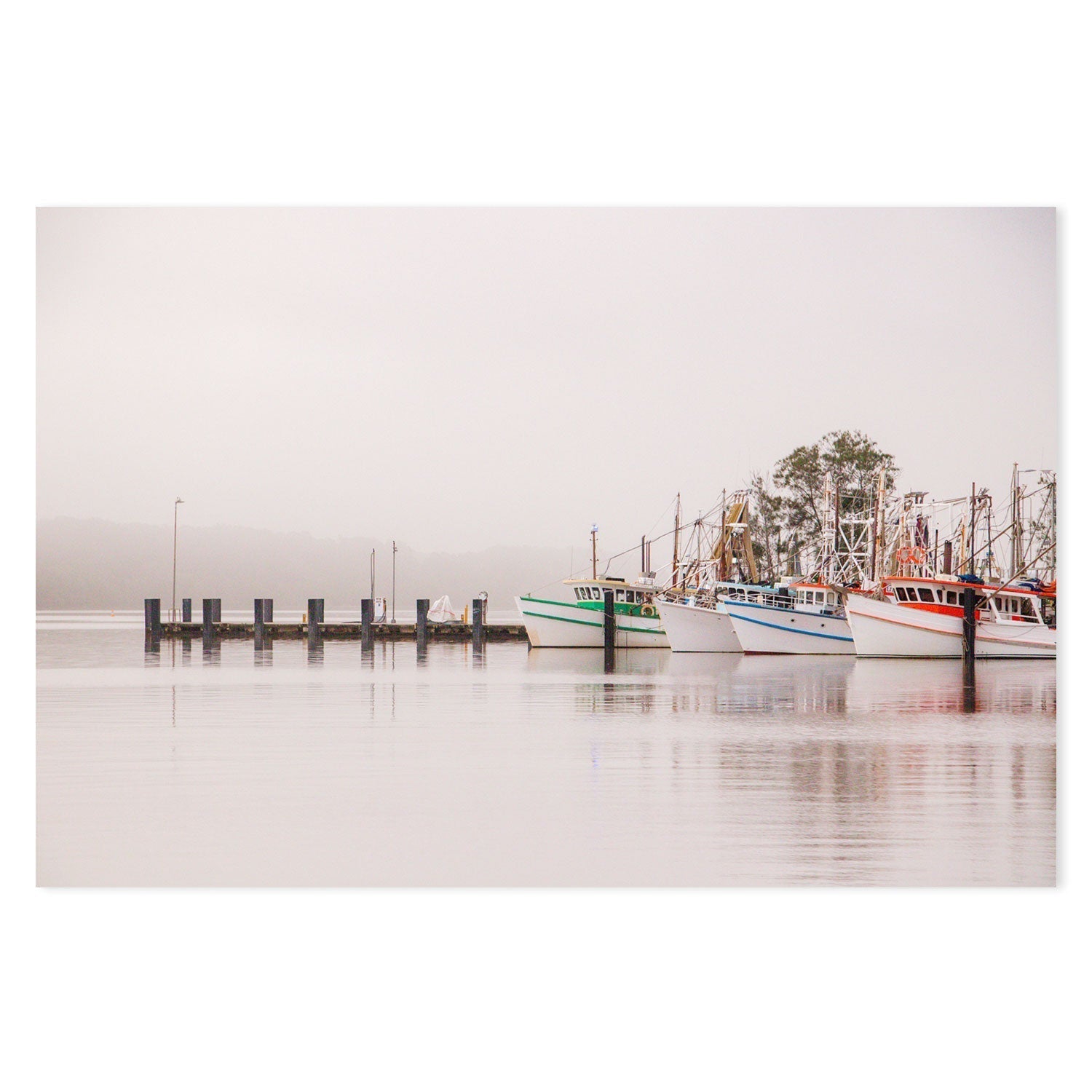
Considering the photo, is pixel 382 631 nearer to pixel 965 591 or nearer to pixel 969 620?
pixel 969 620

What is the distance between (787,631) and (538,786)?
69.4 feet

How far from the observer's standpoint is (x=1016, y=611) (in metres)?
20.1

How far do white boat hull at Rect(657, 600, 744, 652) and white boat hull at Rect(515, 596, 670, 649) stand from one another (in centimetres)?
232

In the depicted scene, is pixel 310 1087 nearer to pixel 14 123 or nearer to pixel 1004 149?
pixel 14 123

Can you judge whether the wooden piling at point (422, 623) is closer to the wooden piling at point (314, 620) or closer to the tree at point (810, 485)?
the wooden piling at point (314, 620)

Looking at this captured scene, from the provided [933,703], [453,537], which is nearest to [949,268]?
[453,537]

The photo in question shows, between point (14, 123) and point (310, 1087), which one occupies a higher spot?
point (14, 123)

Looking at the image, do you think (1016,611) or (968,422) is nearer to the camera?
(968,422)

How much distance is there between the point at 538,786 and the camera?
30.3ft

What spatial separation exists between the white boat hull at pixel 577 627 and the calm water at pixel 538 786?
16.0 m

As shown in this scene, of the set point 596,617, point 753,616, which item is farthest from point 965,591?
point 596,617

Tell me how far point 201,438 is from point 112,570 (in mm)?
1359

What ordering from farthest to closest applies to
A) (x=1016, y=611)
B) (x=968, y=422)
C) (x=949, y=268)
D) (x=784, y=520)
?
(x=784, y=520), (x=1016, y=611), (x=968, y=422), (x=949, y=268)

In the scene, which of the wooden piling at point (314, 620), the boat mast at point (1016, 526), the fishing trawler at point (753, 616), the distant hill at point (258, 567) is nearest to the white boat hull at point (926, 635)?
the fishing trawler at point (753, 616)
